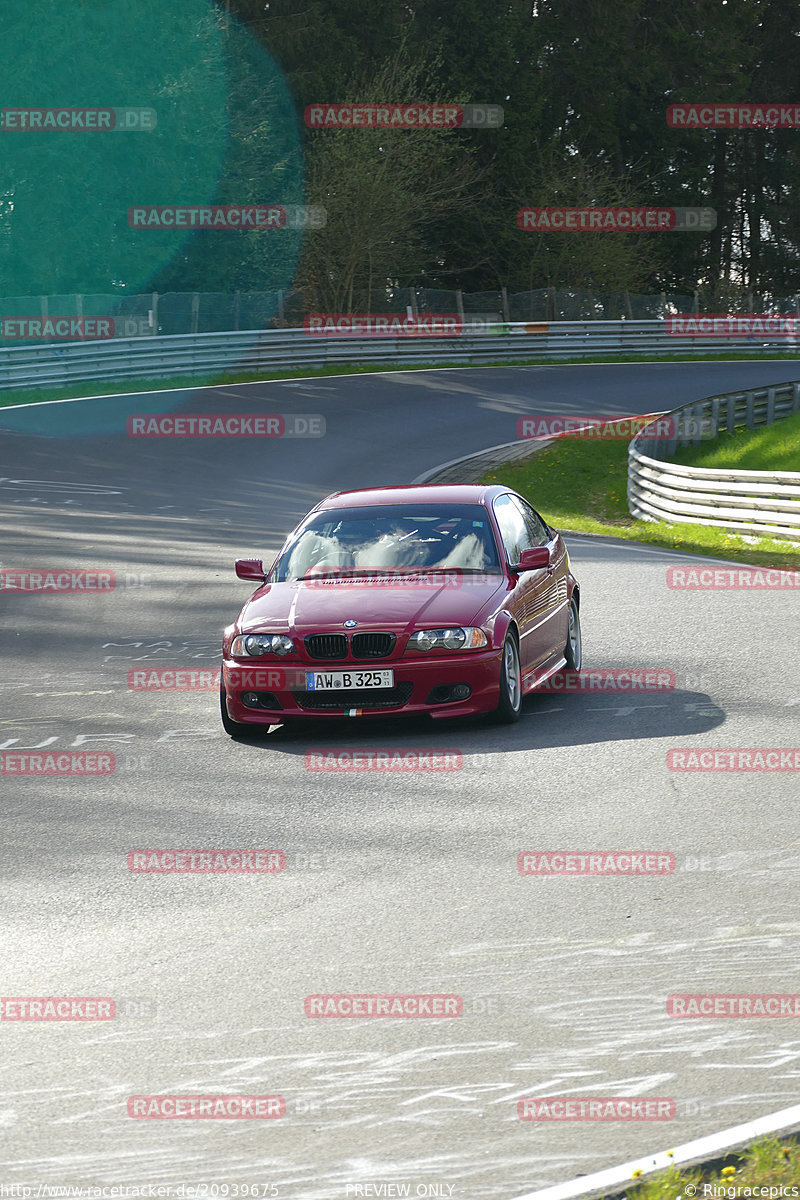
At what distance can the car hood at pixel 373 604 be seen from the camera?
31.8ft

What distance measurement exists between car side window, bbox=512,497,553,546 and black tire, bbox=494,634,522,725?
1781 mm

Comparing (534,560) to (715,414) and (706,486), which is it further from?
(715,414)

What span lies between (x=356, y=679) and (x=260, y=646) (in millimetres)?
701

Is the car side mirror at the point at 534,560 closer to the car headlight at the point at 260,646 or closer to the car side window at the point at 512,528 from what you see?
the car side window at the point at 512,528

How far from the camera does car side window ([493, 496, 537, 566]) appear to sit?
1099cm

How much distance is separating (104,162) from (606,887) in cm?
4900

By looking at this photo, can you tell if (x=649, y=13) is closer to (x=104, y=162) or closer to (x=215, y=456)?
(x=104, y=162)

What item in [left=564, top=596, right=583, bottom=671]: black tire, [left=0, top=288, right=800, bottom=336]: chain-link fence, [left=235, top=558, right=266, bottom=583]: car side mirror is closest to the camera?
[left=235, top=558, right=266, bottom=583]: car side mirror

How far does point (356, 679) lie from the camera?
9.55 metres

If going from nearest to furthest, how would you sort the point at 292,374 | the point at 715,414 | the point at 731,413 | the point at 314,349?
1. the point at 715,414
2. the point at 731,413
3. the point at 292,374
4. the point at 314,349

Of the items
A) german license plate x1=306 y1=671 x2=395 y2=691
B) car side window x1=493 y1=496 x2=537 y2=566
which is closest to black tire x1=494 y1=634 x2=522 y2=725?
german license plate x1=306 y1=671 x2=395 y2=691

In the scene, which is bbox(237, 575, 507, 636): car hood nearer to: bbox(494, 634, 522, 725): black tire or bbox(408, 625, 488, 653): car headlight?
bbox(408, 625, 488, 653): car headlight

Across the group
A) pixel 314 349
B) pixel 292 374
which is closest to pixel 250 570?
pixel 292 374

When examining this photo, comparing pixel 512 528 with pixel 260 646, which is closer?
pixel 260 646
